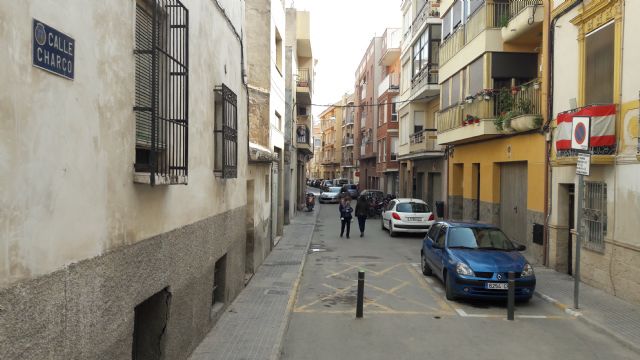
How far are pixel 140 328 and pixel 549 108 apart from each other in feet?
40.1

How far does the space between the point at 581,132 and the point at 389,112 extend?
3233 cm

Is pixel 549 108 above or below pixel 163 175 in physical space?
above

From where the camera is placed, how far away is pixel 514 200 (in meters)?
17.0

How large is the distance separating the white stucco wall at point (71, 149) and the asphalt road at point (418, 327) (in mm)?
3585

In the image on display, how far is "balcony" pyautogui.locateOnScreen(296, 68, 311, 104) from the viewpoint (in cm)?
3203

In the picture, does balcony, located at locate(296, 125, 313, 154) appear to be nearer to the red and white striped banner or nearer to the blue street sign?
the red and white striped banner

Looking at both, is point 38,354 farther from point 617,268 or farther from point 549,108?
point 549,108

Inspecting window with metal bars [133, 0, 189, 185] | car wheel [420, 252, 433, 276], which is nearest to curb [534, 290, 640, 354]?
car wheel [420, 252, 433, 276]

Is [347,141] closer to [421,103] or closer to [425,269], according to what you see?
[421,103]

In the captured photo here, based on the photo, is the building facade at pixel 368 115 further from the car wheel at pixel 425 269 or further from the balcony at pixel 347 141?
the car wheel at pixel 425 269

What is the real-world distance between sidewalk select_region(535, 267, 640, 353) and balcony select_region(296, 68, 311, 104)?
21984 mm

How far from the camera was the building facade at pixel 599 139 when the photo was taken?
9961 millimetres

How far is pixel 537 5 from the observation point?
14.8m

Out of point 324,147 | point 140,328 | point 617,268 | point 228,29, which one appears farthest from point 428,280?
point 324,147
